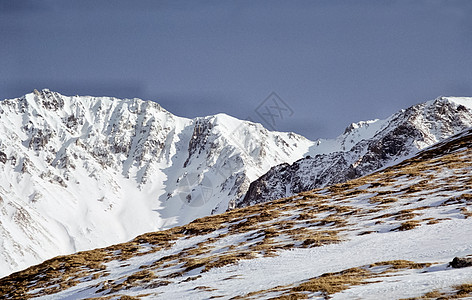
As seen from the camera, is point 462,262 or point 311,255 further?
point 311,255

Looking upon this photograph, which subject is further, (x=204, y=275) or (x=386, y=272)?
(x=204, y=275)

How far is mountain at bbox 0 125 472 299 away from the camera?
18.5 meters

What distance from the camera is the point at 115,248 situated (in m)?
47.2

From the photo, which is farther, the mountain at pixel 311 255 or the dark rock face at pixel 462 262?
the mountain at pixel 311 255

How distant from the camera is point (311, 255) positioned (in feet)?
87.7

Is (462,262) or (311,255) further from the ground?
(462,262)

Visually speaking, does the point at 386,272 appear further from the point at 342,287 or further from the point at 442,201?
the point at 442,201

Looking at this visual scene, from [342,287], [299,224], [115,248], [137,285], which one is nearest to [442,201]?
[299,224]

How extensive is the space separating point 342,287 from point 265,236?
59.6 ft

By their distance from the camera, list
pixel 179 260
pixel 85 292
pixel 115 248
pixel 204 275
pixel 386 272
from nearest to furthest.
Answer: pixel 386 272 → pixel 204 275 → pixel 85 292 → pixel 179 260 → pixel 115 248

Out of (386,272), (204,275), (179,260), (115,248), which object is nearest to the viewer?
(386,272)

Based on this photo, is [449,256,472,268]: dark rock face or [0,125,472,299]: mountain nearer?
[449,256,472,268]: dark rock face

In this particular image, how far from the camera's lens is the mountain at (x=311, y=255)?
728 inches

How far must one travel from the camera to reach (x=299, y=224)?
3859cm
